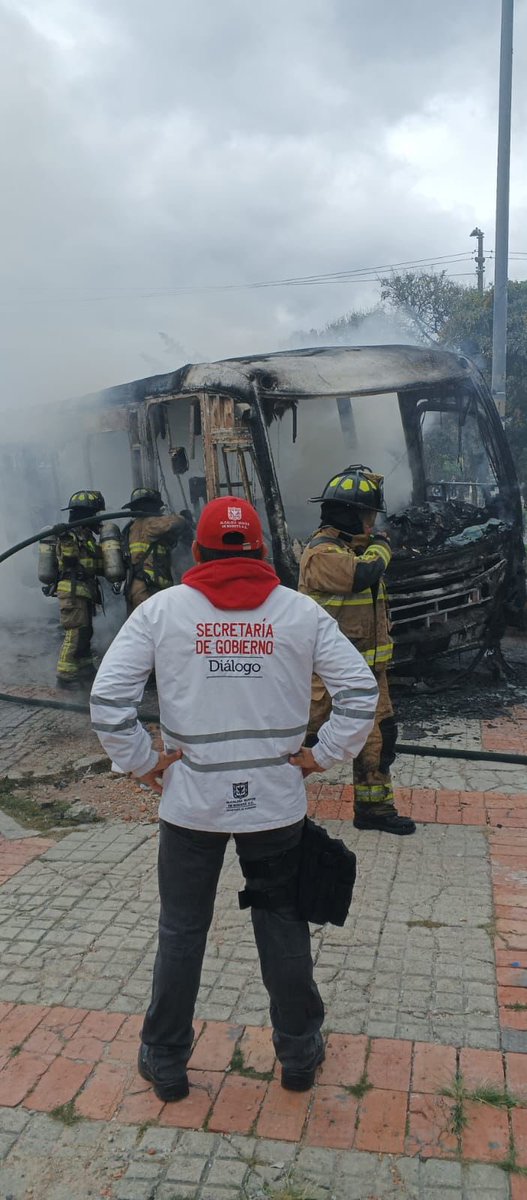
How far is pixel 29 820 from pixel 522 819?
2.68 m

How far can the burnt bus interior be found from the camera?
6484mm

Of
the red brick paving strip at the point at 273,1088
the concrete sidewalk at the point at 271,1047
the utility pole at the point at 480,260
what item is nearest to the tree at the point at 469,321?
the utility pole at the point at 480,260

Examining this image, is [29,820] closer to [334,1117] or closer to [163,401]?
[334,1117]

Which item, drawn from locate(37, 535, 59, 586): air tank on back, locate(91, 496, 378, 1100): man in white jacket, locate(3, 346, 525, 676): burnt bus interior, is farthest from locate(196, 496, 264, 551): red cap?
locate(37, 535, 59, 586): air tank on back

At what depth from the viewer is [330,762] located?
2.73 m

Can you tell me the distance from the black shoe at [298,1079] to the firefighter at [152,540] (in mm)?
5186

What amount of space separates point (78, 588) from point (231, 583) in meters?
5.90

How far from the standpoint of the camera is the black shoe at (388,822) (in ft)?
15.4

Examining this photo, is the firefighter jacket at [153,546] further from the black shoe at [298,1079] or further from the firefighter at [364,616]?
the black shoe at [298,1079]

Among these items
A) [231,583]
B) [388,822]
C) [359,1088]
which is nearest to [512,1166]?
[359,1088]

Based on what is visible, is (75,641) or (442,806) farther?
(75,641)

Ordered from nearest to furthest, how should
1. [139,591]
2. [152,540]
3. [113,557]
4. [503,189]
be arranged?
[152,540], [139,591], [113,557], [503,189]

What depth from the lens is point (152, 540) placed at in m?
7.70

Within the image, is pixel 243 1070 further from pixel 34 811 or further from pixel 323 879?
pixel 34 811
